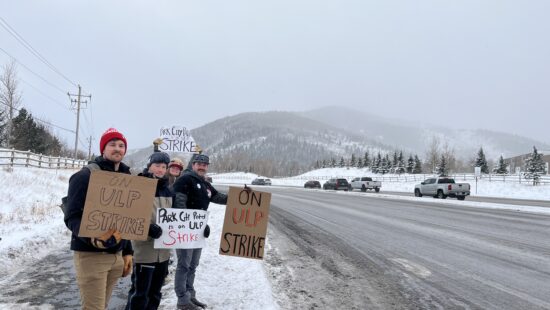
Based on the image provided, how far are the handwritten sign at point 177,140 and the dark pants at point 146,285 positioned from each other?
22.7ft

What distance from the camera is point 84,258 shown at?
315 centimetres

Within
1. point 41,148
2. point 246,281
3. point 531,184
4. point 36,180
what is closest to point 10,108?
point 41,148

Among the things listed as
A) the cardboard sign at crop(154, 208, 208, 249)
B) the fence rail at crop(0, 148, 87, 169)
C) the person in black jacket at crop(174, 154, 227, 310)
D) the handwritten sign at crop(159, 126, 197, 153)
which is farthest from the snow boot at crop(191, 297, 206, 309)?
the fence rail at crop(0, 148, 87, 169)

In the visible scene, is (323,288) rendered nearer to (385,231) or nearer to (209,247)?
(209,247)

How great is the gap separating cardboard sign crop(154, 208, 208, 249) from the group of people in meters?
0.07

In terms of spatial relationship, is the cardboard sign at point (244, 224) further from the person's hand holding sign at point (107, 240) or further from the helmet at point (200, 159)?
the person's hand holding sign at point (107, 240)

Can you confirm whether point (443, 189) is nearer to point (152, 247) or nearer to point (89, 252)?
A: point (152, 247)

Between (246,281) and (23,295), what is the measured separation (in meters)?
3.16

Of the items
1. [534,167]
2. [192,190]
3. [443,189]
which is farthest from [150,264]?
[534,167]

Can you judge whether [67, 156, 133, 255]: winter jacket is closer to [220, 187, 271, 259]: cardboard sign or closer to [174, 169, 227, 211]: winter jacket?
[174, 169, 227, 211]: winter jacket

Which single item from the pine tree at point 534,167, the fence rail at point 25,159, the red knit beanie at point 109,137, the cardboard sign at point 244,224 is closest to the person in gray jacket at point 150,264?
the red knit beanie at point 109,137

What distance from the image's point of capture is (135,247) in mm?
4035

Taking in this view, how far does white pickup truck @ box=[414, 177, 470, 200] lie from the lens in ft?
98.3

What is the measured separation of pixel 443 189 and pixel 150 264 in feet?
101
